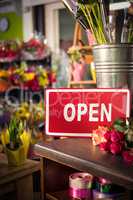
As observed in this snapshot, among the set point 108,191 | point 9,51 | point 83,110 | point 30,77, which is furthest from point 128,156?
point 9,51

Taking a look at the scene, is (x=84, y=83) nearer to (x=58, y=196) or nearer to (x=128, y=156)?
(x=58, y=196)

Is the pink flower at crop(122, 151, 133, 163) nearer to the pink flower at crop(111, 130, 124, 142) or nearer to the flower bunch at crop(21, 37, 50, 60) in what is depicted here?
the pink flower at crop(111, 130, 124, 142)

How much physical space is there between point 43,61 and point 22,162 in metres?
3.68

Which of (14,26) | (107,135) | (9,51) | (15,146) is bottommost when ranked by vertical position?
(15,146)

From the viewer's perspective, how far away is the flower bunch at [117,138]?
3.35 feet

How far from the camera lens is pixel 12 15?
6227mm

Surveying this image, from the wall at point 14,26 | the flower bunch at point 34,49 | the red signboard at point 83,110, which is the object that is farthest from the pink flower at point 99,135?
the wall at point 14,26

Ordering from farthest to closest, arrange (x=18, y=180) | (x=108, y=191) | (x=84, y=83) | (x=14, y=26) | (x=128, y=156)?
(x=14, y=26)
(x=84, y=83)
(x=18, y=180)
(x=108, y=191)
(x=128, y=156)

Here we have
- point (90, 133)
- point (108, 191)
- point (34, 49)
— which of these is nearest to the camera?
point (108, 191)

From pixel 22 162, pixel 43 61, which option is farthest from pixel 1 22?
pixel 22 162

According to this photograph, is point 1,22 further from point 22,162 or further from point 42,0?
point 22,162

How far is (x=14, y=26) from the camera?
624cm

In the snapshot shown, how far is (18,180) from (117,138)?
54cm

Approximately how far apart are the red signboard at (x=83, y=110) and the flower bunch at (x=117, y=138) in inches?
4.1
